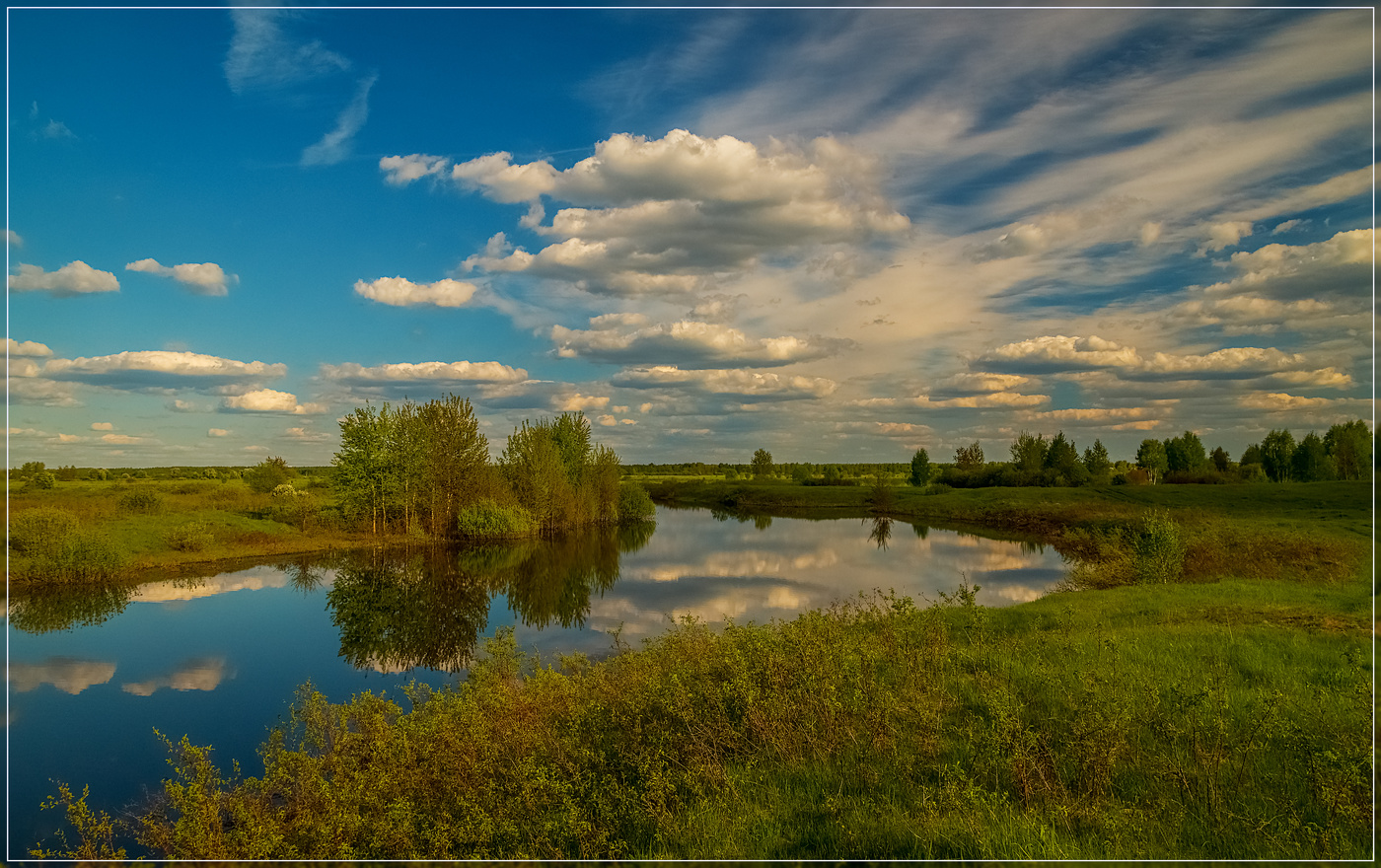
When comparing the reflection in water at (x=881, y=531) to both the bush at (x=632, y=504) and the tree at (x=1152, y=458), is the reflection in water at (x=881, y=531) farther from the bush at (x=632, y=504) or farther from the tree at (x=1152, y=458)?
the tree at (x=1152, y=458)

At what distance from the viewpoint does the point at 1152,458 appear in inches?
3388

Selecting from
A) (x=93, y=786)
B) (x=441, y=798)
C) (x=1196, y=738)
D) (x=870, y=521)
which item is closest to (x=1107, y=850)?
(x=1196, y=738)

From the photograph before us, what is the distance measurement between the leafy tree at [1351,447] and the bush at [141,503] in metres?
47.6

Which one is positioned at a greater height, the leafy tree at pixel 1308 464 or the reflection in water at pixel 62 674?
the leafy tree at pixel 1308 464

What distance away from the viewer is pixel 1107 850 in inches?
193

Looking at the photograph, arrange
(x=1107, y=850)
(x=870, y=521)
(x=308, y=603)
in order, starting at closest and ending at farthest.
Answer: (x=1107, y=850), (x=308, y=603), (x=870, y=521)

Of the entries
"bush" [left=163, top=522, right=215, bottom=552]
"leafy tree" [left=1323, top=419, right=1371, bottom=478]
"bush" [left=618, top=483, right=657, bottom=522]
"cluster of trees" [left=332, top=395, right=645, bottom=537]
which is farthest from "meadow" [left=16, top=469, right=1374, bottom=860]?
"bush" [left=618, top=483, right=657, bottom=522]

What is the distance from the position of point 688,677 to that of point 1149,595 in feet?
44.5

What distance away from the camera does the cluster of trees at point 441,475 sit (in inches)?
1678

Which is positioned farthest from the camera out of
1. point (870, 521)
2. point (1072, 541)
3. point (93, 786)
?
point (870, 521)

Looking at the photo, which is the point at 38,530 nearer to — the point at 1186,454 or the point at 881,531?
the point at 881,531

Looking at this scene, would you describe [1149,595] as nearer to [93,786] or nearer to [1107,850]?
[1107,850]

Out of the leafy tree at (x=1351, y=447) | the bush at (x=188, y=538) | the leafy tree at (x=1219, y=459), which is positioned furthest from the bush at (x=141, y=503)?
the leafy tree at (x=1219, y=459)

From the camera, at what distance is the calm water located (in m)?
12.9
